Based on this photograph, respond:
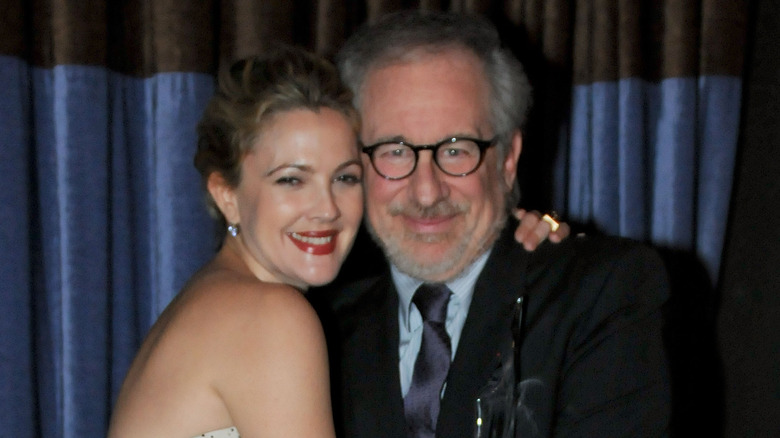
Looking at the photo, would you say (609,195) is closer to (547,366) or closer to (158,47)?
(547,366)

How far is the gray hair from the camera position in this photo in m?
1.74

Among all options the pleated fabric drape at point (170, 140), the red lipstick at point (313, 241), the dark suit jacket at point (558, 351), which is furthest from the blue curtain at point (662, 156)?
the red lipstick at point (313, 241)

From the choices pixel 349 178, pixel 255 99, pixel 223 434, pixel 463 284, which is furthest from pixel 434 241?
pixel 223 434

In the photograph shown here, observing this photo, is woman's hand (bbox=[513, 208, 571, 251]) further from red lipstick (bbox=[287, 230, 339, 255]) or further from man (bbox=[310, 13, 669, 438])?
red lipstick (bbox=[287, 230, 339, 255])

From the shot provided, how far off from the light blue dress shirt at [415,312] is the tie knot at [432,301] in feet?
0.04

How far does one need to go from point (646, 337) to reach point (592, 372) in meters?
0.12

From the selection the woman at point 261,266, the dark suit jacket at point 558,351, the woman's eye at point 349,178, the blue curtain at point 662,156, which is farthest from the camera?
the blue curtain at point 662,156

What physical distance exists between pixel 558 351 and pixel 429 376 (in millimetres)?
241

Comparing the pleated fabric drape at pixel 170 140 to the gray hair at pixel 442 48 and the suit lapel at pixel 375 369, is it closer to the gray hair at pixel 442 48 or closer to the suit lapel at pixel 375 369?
the gray hair at pixel 442 48

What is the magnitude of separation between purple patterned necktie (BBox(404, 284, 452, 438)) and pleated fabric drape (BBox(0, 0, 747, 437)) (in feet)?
2.08

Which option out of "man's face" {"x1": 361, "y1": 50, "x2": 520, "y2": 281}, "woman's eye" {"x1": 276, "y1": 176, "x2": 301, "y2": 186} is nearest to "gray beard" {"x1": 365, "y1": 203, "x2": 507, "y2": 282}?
"man's face" {"x1": 361, "y1": 50, "x2": 520, "y2": 281}

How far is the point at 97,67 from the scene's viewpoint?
6.23 feet

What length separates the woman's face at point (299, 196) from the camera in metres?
1.51

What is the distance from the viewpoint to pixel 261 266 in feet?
5.22
